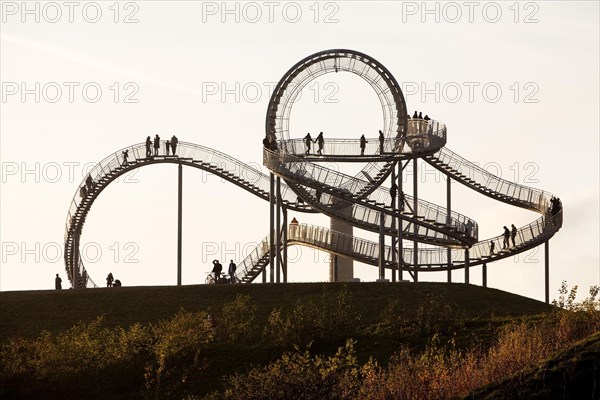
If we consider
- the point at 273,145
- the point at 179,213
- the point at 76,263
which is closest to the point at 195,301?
the point at 273,145

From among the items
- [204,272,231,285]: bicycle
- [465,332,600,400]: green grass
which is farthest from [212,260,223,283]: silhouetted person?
[465,332,600,400]: green grass

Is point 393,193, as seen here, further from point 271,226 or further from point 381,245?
point 271,226

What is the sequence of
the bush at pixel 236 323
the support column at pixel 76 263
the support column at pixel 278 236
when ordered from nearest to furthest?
the bush at pixel 236 323 < the support column at pixel 278 236 < the support column at pixel 76 263

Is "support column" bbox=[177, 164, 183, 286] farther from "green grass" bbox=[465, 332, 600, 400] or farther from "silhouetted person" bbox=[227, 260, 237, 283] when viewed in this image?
"green grass" bbox=[465, 332, 600, 400]

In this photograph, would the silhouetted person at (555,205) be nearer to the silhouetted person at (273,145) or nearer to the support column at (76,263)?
the silhouetted person at (273,145)

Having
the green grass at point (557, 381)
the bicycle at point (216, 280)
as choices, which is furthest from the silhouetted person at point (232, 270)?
the green grass at point (557, 381)

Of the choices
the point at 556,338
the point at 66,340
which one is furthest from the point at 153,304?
the point at 556,338

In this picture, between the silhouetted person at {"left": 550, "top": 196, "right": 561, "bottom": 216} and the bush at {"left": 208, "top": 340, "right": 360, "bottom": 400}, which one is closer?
the bush at {"left": 208, "top": 340, "right": 360, "bottom": 400}

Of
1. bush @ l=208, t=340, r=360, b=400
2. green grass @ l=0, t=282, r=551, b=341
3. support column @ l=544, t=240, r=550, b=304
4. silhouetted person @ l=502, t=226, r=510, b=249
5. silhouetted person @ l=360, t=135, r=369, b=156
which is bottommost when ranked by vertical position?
bush @ l=208, t=340, r=360, b=400
